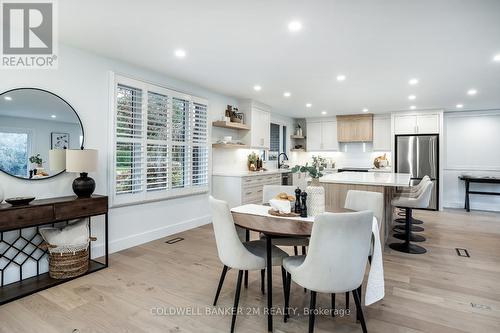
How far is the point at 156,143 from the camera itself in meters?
4.03

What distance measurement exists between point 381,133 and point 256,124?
11.8 ft

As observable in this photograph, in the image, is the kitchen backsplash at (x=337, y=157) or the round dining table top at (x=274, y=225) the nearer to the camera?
the round dining table top at (x=274, y=225)

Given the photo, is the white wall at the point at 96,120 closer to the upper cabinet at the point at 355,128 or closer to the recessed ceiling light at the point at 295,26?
the recessed ceiling light at the point at 295,26

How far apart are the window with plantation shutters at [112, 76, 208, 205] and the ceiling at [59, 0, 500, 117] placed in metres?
0.41

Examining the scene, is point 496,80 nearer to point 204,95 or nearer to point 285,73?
A: point 285,73

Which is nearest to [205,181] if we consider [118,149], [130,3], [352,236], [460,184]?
[118,149]

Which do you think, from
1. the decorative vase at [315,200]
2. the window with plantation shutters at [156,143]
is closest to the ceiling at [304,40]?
the window with plantation shutters at [156,143]

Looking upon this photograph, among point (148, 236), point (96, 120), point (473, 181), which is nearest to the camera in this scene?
point (96, 120)

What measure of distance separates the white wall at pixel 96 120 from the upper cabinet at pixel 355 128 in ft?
→ 15.8

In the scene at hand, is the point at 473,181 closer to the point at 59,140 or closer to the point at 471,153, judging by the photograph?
the point at 471,153

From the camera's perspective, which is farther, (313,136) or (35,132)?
(313,136)

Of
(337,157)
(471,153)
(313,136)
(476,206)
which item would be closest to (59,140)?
(313,136)

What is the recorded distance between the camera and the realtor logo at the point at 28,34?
231 centimetres

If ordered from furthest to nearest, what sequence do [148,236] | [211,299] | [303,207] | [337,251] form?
1. [148,236]
2. [211,299]
3. [303,207]
4. [337,251]
